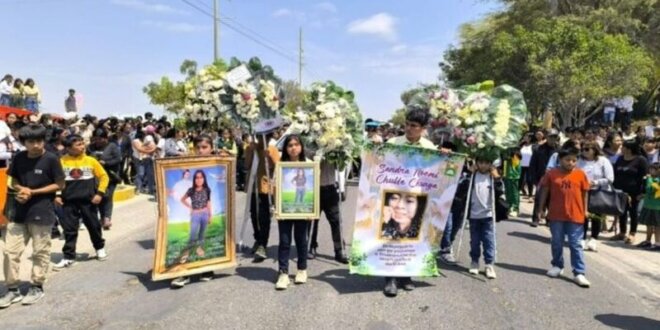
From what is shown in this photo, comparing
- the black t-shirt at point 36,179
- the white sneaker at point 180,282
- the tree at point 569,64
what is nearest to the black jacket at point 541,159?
the white sneaker at point 180,282

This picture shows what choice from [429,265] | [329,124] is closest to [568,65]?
[329,124]

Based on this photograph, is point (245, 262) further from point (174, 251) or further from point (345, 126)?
point (345, 126)

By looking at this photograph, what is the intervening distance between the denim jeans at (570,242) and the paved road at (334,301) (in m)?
0.25

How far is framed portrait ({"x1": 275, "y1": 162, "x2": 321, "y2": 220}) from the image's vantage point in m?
6.37

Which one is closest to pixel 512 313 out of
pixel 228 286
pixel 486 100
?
pixel 486 100

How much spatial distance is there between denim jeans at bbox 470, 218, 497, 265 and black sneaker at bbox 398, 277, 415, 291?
1.16 meters

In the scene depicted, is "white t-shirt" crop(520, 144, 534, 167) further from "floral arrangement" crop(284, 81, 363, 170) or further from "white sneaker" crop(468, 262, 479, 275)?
"floral arrangement" crop(284, 81, 363, 170)

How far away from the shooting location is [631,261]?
823 cm

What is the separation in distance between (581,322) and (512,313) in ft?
2.04

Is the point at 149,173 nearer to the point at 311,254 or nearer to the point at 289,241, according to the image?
the point at 311,254

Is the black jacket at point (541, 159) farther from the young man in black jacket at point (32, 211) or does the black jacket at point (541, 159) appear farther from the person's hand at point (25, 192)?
the person's hand at point (25, 192)

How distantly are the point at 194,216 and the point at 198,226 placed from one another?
130 mm

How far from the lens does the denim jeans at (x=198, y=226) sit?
644 cm

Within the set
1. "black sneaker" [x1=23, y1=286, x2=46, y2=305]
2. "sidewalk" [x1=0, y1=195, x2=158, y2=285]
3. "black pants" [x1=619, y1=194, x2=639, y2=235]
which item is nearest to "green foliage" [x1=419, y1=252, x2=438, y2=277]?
"black sneaker" [x1=23, y1=286, x2=46, y2=305]
